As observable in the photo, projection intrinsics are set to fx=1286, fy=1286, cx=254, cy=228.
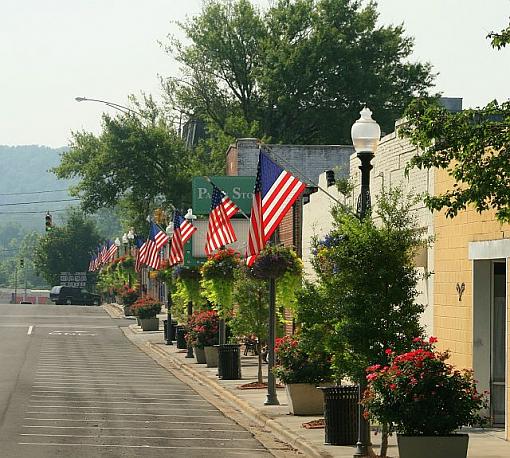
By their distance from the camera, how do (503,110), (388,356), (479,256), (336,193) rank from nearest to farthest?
(503,110) < (388,356) < (479,256) < (336,193)

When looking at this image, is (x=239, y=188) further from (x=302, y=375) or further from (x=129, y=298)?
(x=129, y=298)

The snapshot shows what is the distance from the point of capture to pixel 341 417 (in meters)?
23.5

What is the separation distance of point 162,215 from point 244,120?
9.19m

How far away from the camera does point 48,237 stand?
17212 centimetres

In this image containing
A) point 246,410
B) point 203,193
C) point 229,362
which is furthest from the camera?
point 203,193

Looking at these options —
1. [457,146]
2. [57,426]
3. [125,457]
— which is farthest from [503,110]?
[57,426]

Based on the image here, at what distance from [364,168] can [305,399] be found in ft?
27.9

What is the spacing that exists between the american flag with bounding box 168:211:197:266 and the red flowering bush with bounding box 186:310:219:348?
3.92m

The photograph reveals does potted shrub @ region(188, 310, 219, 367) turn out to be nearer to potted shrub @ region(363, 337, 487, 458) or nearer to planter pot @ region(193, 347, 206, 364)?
planter pot @ region(193, 347, 206, 364)

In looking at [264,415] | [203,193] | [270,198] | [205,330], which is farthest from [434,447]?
[203,193]

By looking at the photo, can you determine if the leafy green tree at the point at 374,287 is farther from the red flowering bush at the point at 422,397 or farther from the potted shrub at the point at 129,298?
the potted shrub at the point at 129,298

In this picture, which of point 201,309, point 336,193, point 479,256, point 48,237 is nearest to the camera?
point 479,256

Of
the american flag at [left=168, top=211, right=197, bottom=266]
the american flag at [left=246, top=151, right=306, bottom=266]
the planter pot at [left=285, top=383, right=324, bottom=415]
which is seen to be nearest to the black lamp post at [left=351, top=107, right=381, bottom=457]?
the american flag at [left=246, top=151, right=306, bottom=266]

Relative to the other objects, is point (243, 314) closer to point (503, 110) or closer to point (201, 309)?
point (201, 309)
